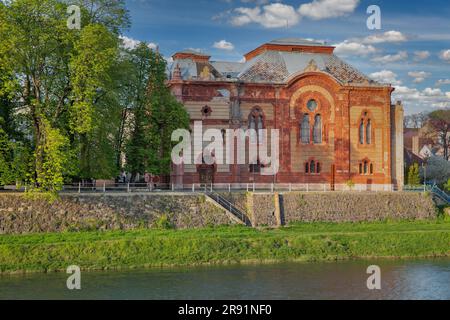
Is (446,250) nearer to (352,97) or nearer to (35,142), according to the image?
(352,97)

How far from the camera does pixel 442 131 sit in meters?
90.1

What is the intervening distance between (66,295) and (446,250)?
2404cm

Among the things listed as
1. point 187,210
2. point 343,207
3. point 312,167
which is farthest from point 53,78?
point 312,167

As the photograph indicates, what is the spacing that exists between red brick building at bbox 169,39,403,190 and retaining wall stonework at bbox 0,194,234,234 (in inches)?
354

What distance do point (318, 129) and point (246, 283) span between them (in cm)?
2761

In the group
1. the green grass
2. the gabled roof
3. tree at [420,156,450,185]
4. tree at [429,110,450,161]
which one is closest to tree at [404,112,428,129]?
tree at [429,110,450,161]

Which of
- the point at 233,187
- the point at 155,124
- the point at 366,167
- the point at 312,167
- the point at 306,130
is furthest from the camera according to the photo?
the point at 366,167

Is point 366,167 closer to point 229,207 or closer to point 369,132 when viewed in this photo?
point 369,132

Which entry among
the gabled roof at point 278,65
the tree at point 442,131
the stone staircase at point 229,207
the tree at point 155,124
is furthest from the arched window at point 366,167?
the tree at point 442,131

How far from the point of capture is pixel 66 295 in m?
27.9

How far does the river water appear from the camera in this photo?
1105 inches

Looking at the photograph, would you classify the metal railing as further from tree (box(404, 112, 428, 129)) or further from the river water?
tree (box(404, 112, 428, 129))
